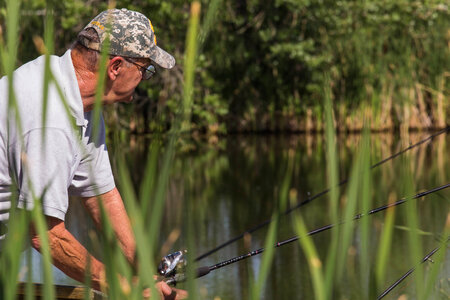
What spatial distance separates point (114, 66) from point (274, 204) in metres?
5.47

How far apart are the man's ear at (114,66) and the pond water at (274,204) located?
8.2 inches

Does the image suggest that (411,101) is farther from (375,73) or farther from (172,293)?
(172,293)

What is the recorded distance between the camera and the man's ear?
8.29 ft

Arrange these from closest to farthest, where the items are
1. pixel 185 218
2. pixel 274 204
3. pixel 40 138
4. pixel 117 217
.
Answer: pixel 185 218, pixel 40 138, pixel 117 217, pixel 274 204

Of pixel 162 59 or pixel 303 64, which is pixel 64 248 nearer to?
pixel 162 59

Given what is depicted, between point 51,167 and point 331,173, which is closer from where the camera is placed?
point 331,173

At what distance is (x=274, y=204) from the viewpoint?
7934mm

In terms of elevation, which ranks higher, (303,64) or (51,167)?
(303,64)

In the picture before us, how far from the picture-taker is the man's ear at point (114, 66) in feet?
8.29

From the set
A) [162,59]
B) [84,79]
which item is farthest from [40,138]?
[162,59]

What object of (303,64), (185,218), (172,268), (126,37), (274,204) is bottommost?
(274,204)

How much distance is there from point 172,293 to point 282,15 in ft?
40.0

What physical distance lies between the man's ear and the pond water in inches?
8.2

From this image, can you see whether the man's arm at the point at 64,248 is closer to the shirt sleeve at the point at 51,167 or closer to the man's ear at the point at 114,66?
the shirt sleeve at the point at 51,167
